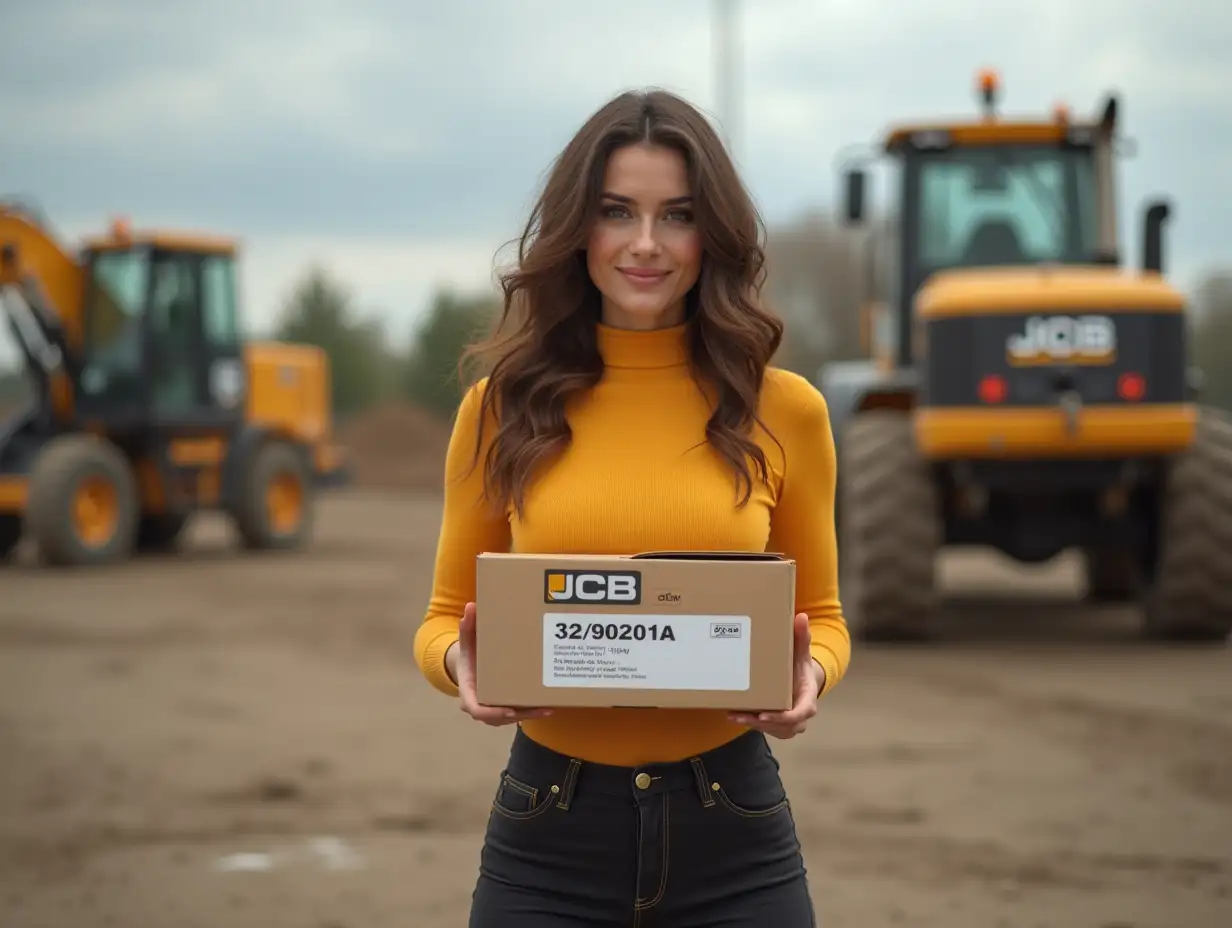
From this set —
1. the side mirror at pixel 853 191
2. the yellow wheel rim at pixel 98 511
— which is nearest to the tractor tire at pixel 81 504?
the yellow wheel rim at pixel 98 511

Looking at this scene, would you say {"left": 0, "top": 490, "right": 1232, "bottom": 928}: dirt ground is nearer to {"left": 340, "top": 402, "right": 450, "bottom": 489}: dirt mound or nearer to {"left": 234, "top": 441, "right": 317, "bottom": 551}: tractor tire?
{"left": 234, "top": 441, "right": 317, "bottom": 551}: tractor tire

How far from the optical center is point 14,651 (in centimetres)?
1067

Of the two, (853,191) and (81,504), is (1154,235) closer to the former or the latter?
(853,191)

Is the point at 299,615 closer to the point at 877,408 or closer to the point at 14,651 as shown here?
the point at 14,651

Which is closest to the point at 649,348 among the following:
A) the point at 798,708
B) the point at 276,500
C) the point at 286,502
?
the point at 798,708

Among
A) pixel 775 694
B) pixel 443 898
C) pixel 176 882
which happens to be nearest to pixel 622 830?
pixel 775 694

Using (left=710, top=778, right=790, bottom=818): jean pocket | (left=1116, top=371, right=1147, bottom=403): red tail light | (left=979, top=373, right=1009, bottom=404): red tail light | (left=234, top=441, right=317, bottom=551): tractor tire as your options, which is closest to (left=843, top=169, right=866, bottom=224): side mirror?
(left=979, top=373, right=1009, bottom=404): red tail light

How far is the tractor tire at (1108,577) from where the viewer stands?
13.1 m

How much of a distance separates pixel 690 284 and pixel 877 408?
870cm

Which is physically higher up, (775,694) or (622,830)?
(775,694)

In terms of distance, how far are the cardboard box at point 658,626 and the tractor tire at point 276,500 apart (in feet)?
52.4

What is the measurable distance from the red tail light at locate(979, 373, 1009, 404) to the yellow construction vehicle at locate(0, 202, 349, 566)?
8.95 metres

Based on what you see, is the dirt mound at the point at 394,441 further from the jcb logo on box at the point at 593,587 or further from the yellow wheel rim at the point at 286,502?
the jcb logo on box at the point at 593,587

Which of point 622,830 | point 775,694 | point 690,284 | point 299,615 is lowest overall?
point 299,615
